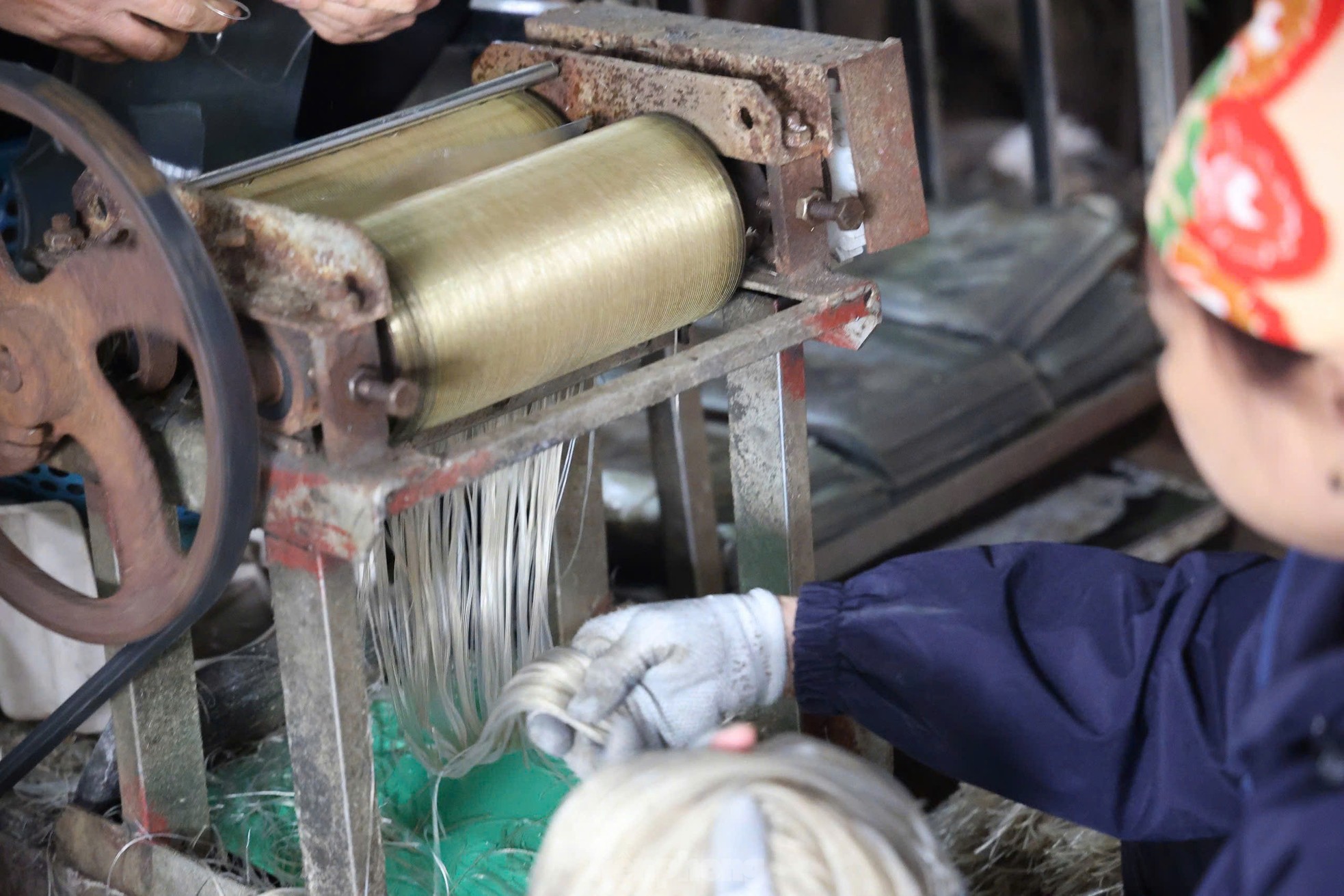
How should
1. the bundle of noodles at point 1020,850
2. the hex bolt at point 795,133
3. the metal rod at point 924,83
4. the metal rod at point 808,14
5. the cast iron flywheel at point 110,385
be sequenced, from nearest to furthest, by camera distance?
the cast iron flywheel at point 110,385, the hex bolt at point 795,133, the bundle of noodles at point 1020,850, the metal rod at point 808,14, the metal rod at point 924,83

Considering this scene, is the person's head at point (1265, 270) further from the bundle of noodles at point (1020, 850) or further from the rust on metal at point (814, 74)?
the bundle of noodles at point (1020, 850)

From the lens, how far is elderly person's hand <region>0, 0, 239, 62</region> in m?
1.68

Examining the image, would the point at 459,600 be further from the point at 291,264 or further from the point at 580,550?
the point at 291,264

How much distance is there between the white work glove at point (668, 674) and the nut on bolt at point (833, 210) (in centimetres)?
40

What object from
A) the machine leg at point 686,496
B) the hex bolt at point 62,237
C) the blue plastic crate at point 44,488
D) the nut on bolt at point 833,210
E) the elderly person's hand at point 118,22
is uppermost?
the elderly person's hand at point 118,22

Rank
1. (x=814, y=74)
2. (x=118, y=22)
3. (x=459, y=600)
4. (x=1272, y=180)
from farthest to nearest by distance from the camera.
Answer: (x=459, y=600) < (x=118, y=22) < (x=814, y=74) < (x=1272, y=180)

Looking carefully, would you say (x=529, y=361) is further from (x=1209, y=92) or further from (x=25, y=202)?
(x=25, y=202)

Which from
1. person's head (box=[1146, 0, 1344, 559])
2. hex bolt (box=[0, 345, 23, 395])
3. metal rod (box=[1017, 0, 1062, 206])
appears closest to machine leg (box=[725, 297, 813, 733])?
person's head (box=[1146, 0, 1344, 559])

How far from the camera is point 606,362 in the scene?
171 centimetres

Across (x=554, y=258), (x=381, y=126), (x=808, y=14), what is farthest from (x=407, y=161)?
(x=808, y=14)

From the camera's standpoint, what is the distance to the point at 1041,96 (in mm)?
3871

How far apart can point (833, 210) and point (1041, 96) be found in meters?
2.43

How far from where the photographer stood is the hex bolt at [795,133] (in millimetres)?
1603

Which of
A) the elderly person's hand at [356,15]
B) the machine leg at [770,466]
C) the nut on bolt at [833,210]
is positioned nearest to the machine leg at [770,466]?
the machine leg at [770,466]
